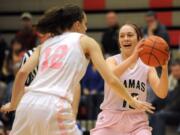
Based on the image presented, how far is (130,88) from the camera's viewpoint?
17.5 feet

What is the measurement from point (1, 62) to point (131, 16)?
320 centimetres

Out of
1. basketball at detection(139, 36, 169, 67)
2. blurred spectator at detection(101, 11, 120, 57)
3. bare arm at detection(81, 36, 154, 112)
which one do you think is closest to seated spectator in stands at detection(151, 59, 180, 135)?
blurred spectator at detection(101, 11, 120, 57)

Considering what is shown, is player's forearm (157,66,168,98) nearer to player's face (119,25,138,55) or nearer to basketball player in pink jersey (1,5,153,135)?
player's face (119,25,138,55)

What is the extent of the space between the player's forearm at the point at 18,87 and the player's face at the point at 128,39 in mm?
1510

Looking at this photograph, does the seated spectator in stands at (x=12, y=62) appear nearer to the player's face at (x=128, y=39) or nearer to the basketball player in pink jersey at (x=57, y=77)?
the player's face at (x=128, y=39)

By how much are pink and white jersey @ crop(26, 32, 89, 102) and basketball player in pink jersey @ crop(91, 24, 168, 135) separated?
112 centimetres

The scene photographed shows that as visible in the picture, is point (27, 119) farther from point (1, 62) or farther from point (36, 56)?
point (1, 62)

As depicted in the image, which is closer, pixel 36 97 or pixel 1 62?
pixel 36 97

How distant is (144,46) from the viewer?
208 inches

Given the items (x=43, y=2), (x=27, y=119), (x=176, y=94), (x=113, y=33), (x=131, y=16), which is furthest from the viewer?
(x=43, y=2)

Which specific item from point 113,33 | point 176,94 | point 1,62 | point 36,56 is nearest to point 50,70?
point 36,56

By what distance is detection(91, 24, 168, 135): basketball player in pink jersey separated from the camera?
523cm

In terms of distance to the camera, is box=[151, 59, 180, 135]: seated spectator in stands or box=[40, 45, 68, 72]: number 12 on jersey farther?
box=[151, 59, 180, 135]: seated spectator in stands

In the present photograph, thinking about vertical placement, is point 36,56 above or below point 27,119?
above
